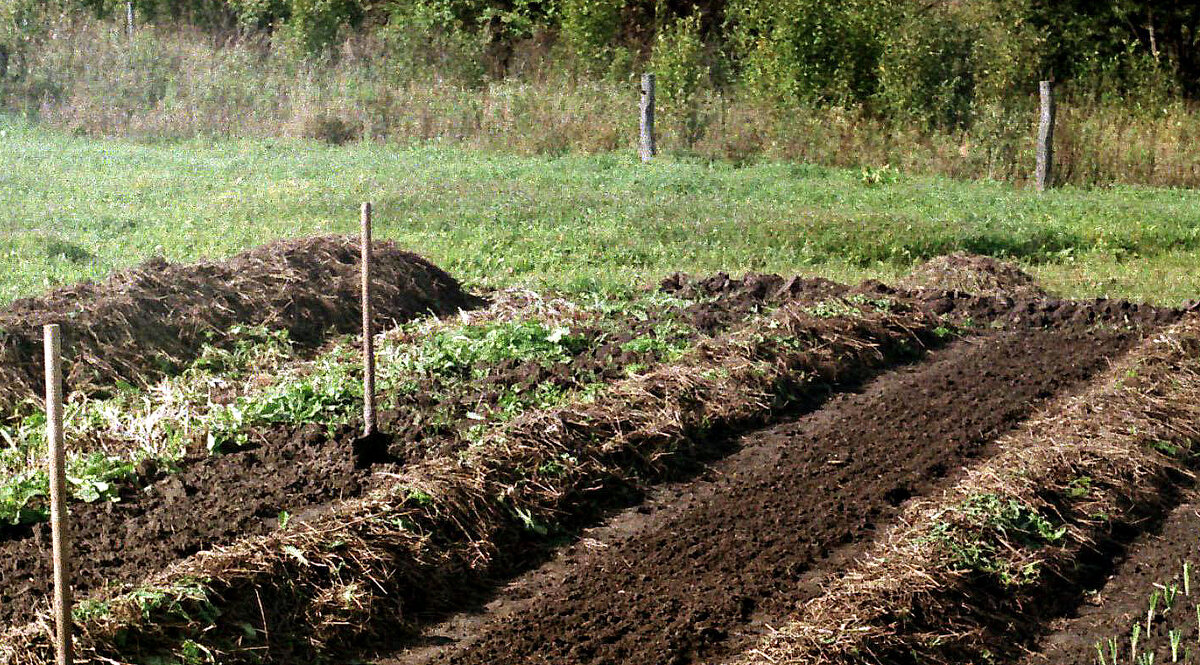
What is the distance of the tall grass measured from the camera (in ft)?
55.6

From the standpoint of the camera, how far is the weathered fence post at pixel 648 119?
17.7 m

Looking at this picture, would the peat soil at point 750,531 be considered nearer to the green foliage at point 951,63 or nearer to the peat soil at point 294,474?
the peat soil at point 294,474

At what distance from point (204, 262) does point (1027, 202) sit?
30.4 ft

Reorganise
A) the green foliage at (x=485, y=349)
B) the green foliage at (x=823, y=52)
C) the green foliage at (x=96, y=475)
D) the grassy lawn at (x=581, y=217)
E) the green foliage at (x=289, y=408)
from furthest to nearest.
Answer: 1. the green foliage at (x=823, y=52)
2. the grassy lawn at (x=581, y=217)
3. the green foliage at (x=485, y=349)
4. the green foliage at (x=289, y=408)
5. the green foliage at (x=96, y=475)

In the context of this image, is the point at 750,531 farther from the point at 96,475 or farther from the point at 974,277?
the point at 974,277

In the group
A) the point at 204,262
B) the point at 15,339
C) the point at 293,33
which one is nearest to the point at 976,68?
the point at 293,33

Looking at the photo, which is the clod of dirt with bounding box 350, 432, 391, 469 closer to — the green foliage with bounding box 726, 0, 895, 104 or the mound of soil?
the mound of soil

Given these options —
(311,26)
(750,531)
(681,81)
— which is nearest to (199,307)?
(750,531)

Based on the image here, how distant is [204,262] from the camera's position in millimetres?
8836

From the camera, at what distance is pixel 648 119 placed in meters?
17.7

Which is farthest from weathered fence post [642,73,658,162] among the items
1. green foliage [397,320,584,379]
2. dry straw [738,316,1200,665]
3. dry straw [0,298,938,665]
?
dry straw [738,316,1200,665]

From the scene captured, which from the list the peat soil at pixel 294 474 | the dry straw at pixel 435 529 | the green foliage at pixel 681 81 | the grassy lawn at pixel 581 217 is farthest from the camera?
the green foliage at pixel 681 81

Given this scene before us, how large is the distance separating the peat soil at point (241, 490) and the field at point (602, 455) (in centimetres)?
2

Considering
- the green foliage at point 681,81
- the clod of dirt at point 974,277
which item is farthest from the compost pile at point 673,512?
the green foliage at point 681,81
